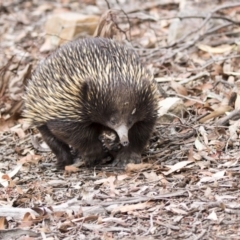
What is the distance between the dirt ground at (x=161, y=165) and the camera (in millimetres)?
4215

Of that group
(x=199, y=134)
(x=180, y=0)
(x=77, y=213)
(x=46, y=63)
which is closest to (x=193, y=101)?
(x=199, y=134)

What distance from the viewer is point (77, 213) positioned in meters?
4.43

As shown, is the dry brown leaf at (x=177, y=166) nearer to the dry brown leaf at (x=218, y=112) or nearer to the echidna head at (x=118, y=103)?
the echidna head at (x=118, y=103)

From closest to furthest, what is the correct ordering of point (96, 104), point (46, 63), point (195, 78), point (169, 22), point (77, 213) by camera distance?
point (77, 213), point (96, 104), point (46, 63), point (195, 78), point (169, 22)

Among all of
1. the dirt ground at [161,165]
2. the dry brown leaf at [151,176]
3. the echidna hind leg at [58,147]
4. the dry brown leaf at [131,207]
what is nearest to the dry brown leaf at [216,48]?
the dirt ground at [161,165]

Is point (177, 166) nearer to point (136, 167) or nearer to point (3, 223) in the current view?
point (136, 167)

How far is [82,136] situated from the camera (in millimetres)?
5438

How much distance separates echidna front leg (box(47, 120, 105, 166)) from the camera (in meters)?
5.42

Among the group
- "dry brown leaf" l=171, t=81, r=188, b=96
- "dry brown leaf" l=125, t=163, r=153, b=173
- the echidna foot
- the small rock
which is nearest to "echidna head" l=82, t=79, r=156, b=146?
"dry brown leaf" l=125, t=163, r=153, b=173

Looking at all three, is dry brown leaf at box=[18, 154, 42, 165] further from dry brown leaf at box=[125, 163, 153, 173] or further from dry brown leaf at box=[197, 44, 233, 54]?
dry brown leaf at box=[197, 44, 233, 54]

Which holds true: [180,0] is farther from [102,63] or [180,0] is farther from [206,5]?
[102,63]

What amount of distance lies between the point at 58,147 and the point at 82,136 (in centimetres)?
46

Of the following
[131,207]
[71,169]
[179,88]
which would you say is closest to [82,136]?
[71,169]

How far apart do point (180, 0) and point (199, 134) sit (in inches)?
200
